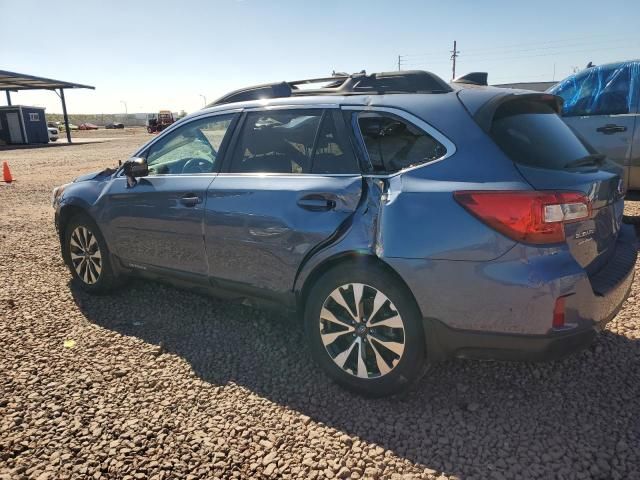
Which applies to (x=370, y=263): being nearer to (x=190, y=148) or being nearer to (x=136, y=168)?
(x=190, y=148)

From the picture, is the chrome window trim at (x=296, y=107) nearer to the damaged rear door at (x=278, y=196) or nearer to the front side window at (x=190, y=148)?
the damaged rear door at (x=278, y=196)

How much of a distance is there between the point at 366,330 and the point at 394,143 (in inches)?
42.6

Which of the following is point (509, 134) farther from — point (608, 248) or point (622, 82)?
point (622, 82)

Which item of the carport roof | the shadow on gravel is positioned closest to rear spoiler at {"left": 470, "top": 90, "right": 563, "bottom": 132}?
the shadow on gravel

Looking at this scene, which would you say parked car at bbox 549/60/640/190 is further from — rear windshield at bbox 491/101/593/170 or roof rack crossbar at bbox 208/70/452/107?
roof rack crossbar at bbox 208/70/452/107

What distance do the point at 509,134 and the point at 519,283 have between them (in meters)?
0.82

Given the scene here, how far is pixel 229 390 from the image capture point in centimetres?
301

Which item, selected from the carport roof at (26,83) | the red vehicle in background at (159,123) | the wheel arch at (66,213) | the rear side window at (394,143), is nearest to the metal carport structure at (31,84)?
the carport roof at (26,83)

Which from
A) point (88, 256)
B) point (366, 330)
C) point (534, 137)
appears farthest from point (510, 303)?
point (88, 256)

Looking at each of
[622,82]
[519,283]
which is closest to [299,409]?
[519,283]

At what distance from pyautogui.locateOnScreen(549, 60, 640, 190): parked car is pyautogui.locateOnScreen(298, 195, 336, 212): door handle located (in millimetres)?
4063

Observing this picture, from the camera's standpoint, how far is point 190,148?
3.97 m

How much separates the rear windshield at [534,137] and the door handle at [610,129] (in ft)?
11.1

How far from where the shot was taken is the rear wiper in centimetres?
263
